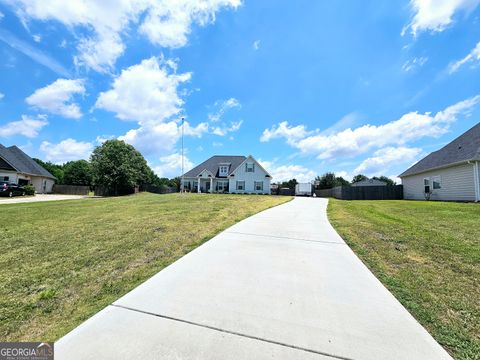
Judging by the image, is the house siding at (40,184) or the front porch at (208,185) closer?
the house siding at (40,184)

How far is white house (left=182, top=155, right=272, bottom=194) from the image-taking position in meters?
35.5

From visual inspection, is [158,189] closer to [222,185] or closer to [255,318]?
[222,185]

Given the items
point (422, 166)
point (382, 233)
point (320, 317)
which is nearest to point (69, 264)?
point (320, 317)

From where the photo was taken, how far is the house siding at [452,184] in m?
15.7

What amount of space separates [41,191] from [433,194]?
47986 mm

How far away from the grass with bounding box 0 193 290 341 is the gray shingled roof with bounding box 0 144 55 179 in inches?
1148

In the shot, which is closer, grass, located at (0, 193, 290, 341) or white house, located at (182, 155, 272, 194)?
grass, located at (0, 193, 290, 341)

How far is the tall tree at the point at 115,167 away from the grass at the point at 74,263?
1113 inches

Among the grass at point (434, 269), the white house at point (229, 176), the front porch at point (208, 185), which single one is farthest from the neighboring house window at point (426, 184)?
the front porch at point (208, 185)


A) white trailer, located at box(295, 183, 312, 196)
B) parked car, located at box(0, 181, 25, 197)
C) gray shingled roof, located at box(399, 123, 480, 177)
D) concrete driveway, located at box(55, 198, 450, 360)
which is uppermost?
gray shingled roof, located at box(399, 123, 480, 177)

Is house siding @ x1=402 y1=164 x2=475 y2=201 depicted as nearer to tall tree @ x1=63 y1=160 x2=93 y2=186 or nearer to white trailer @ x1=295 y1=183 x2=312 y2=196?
white trailer @ x1=295 y1=183 x2=312 y2=196

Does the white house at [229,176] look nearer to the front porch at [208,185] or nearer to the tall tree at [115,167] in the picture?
the front porch at [208,185]

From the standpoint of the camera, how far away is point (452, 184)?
1748 cm

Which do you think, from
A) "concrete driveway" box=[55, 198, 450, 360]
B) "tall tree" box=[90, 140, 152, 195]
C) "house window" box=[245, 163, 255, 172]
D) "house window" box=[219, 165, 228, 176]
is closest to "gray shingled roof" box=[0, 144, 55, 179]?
"tall tree" box=[90, 140, 152, 195]
